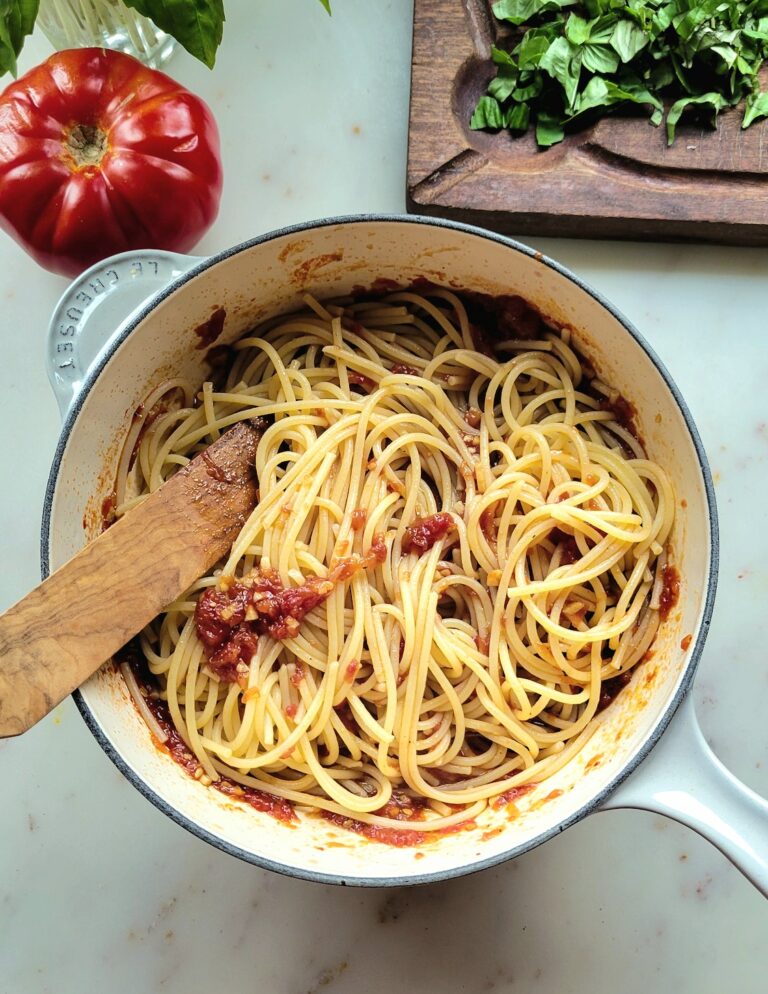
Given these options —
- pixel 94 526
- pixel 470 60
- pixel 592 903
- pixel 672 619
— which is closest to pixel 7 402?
pixel 94 526

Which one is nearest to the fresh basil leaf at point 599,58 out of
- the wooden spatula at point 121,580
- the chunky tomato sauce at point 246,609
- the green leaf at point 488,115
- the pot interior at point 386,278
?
the green leaf at point 488,115

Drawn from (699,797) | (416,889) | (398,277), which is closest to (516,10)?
(398,277)

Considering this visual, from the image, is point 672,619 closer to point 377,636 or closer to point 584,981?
point 377,636

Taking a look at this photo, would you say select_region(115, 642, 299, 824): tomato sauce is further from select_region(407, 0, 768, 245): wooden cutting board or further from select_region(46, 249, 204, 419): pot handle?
select_region(407, 0, 768, 245): wooden cutting board

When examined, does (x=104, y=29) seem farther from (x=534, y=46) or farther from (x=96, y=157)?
(x=534, y=46)

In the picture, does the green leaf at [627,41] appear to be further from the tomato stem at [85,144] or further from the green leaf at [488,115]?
the tomato stem at [85,144]

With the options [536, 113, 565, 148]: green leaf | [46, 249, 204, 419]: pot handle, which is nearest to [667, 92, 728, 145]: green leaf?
[536, 113, 565, 148]: green leaf
